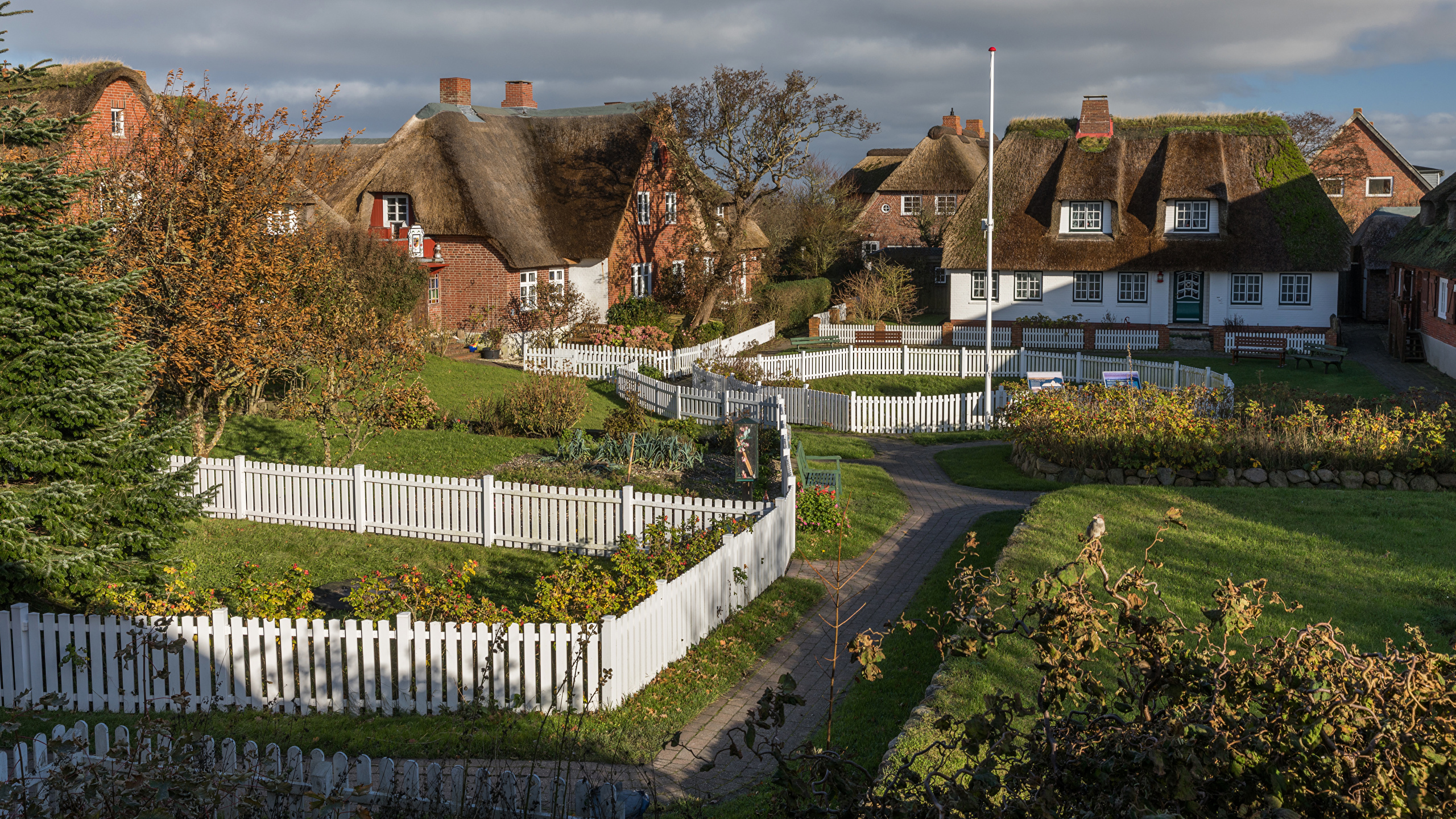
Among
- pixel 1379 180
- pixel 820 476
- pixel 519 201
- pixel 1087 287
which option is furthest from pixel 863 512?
pixel 1379 180

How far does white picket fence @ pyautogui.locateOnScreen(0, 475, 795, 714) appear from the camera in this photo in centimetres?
905

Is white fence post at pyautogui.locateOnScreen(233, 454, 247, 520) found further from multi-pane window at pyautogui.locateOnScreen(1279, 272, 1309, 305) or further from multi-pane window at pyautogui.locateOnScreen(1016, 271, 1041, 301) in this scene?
multi-pane window at pyautogui.locateOnScreen(1279, 272, 1309, 305)

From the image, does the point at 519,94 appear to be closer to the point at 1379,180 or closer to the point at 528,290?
the point at 528,290

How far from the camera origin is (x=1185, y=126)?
1538 inches

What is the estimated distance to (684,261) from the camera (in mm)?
43562

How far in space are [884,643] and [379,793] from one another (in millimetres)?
5479

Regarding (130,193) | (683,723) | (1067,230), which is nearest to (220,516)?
(130,193)

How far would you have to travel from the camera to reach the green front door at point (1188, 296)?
123 ft

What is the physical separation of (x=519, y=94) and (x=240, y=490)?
32.1 metres

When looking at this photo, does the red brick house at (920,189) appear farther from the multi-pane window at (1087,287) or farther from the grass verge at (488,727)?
the grass verge at (488,727)

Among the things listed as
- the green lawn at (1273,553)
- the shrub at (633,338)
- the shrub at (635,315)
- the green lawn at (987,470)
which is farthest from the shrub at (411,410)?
the shrub at (635,315)

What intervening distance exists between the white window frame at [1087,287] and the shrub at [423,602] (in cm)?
3188

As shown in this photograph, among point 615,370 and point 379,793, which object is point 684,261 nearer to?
point 615,370

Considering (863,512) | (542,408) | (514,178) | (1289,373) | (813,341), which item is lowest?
(863,512)
